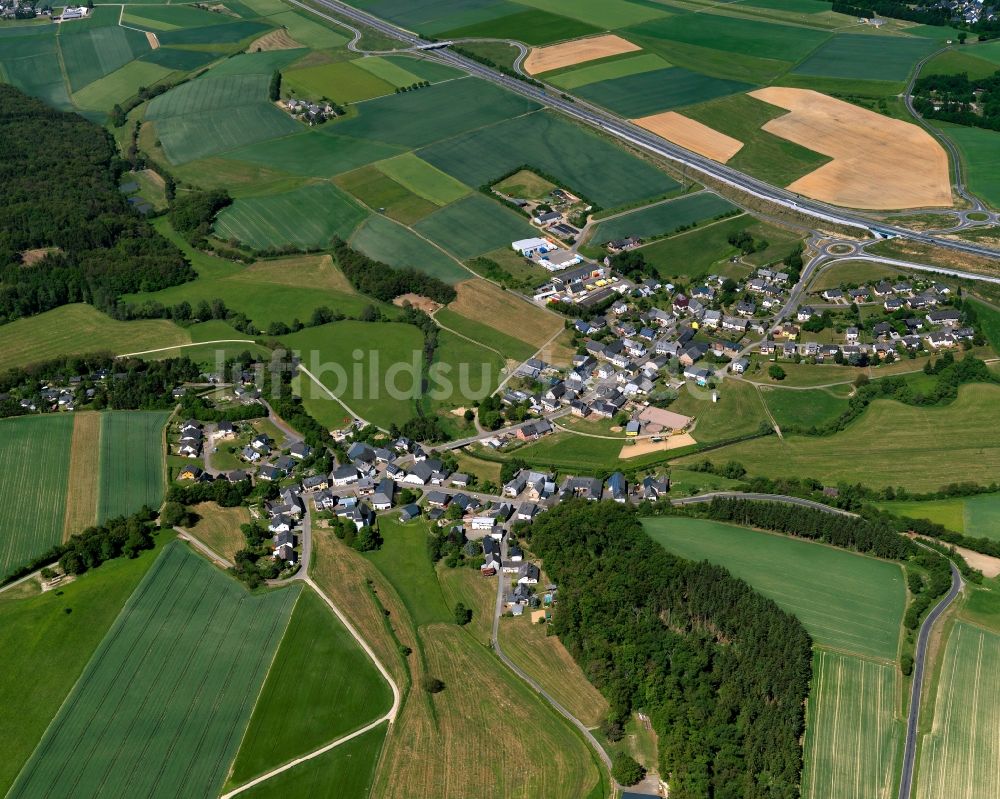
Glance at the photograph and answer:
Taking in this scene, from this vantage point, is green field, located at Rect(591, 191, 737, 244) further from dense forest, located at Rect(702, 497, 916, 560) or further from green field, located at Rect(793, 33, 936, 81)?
dense forest, located at Rect(702, 497, 916, 560)

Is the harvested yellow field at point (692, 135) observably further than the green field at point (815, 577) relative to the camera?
Yes

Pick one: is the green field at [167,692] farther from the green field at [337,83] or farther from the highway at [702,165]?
the green field at [337,83]

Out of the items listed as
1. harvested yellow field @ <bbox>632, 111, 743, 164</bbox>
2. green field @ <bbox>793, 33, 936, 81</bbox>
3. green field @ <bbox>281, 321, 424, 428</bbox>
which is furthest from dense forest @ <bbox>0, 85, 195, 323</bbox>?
green field @ <bbox>793, 33, 936, 81</bbox>

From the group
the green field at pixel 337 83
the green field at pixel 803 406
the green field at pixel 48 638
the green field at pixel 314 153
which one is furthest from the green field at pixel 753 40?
the green field at pixel 48 638

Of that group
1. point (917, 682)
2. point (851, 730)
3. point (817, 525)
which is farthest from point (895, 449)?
point (851, 730)

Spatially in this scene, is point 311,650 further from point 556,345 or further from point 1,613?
point 556,345

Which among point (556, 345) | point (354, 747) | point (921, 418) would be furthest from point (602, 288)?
point (354, 747)

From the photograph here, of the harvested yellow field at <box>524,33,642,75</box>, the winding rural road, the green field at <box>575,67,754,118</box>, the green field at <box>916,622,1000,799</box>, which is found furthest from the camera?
the harvested yellow field at <box>524,33,642,75</box>
